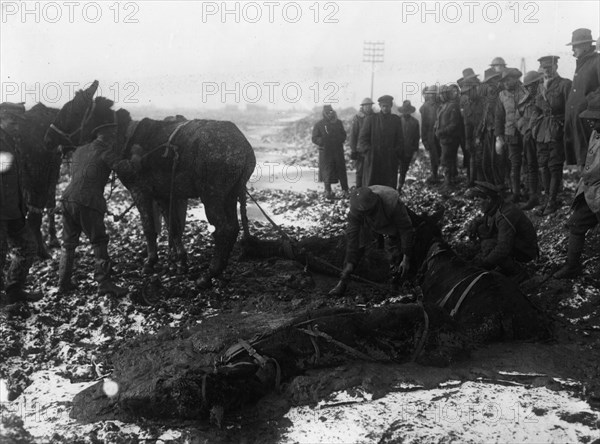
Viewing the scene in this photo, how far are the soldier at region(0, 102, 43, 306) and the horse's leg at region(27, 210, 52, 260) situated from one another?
1428 millimetres

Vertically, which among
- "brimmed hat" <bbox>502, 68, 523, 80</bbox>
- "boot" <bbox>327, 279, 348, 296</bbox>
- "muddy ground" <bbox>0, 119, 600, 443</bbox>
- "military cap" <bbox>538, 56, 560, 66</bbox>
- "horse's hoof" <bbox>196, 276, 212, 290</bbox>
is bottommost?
"muddy ground" <bbox>0, 119, 600, 443</bbox>

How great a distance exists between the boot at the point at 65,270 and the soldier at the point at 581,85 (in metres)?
6.38

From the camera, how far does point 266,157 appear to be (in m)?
20.6

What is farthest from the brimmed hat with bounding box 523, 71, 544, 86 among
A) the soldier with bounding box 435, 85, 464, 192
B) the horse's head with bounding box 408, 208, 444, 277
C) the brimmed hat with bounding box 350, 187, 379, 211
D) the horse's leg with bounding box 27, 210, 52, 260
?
the horse's leg with bounding box 27, 210, 52, 260

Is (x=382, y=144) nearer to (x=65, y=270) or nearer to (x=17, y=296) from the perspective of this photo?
(x=65, y=270)

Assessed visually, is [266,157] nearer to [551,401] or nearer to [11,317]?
[11,317]

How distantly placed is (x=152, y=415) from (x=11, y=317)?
2753 mm

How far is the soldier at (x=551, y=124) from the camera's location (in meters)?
7.53

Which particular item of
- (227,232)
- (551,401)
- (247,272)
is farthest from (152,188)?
(551,401)

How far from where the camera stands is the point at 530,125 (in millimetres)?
7957

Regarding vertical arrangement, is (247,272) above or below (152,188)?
below

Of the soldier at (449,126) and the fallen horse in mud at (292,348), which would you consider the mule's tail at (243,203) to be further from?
the soldier at (449,126)

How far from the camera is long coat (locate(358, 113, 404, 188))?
31.6ft

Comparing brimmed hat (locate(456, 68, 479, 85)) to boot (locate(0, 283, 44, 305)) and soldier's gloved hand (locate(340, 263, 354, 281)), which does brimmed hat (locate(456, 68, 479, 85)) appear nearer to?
soldier's gloved hand (locate(340, 263, 354, 281))
